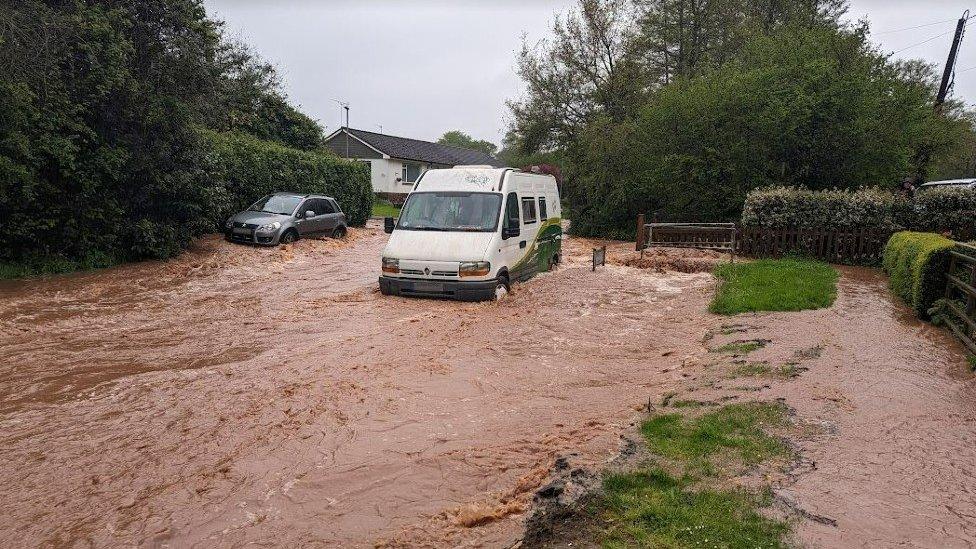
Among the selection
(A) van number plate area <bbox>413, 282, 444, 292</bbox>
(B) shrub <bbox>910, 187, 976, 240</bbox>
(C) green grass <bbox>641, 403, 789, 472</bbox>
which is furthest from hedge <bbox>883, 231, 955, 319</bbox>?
(A) van number plate area <bbox>413, 282, 444, 292</bbox>

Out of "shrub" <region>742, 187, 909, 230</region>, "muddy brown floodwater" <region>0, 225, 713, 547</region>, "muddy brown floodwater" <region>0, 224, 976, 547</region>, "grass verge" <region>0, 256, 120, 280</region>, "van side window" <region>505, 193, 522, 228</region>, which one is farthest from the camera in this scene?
"shrub" <region>742, 187, 909, 230</region>

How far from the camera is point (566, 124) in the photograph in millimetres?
32344

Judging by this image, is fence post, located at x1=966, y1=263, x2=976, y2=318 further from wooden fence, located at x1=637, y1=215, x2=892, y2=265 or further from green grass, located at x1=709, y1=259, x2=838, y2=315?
wooden fence, located at x1=637, y1=215, x2=892, y2=265

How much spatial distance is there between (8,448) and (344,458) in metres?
2.61

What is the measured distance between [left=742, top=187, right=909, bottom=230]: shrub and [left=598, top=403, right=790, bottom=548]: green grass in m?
12.9

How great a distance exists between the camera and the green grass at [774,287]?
30.6 ft

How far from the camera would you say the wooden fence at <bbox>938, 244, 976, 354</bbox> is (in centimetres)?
695

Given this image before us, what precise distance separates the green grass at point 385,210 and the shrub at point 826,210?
22.4 m

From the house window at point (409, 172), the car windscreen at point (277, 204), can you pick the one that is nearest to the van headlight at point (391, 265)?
the car windscreen at point (277, 204)

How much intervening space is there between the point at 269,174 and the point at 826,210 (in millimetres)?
16599

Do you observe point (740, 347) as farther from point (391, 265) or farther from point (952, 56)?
point (952, 56)

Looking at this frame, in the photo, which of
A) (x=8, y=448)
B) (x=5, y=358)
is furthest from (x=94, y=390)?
(x=5, y=358)

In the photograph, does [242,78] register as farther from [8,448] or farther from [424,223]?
[8,448]

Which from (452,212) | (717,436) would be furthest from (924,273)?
(452,212)
